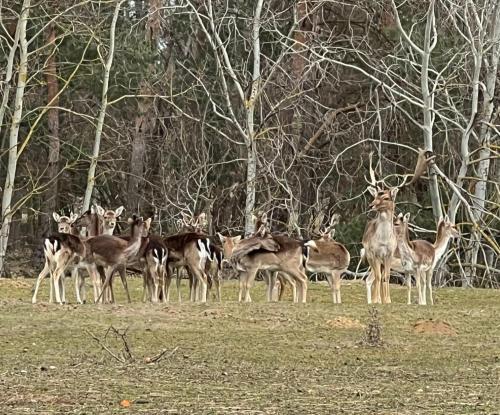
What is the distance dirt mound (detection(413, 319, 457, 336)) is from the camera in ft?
49.5

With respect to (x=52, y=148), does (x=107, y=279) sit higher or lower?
lower

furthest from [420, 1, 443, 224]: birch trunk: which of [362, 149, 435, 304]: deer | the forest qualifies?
[362, 149, 435, 304]: deer

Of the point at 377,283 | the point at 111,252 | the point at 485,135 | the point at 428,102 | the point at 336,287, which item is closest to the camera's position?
the point at 111,252

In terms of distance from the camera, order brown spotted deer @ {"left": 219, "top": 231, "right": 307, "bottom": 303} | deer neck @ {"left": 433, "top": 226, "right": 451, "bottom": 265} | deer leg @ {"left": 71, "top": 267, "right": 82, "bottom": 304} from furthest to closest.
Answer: deer neck @ {"left": 433, "top": 226, "right": 451, "bottom": 265}, brown spotted deer @ {"left": 219, "top": 231, "right": 307, "bottom": 303}, deer leg @ {"left": 71, "top": 267, "right": 82, "bottom": 304}

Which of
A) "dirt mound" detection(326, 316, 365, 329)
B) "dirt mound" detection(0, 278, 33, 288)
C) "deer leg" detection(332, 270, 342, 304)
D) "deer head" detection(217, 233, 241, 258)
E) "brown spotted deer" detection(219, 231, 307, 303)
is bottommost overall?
"dirt mound" detection(326, 316, 365, 329)

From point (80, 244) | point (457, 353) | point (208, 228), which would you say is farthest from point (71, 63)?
point (457, 353)

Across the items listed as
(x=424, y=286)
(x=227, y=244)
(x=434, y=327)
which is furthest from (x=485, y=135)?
(x=434, y=327)

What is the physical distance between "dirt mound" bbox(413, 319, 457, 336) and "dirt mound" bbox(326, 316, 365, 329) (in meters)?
0.69

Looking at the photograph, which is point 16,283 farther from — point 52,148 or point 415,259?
point 52,148

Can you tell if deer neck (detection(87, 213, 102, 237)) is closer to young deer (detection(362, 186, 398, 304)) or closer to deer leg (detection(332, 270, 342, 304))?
deer leg (detection(332, 270, 342, 304))

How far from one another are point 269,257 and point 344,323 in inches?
137

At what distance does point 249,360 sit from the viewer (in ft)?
42.7

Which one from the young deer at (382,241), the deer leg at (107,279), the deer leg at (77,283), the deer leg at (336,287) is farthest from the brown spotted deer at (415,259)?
the deer leg at (77,283)

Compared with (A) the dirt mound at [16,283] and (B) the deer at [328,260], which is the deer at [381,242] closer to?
(B) the deer at [328,260]
